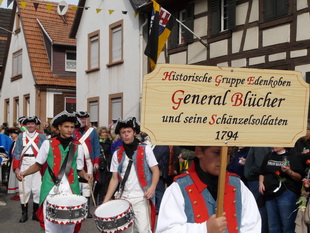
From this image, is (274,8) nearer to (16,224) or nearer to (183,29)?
(183,29)

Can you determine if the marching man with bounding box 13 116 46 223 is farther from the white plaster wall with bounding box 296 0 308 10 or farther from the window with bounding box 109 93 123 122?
the window with bounding box 109 93 123 122

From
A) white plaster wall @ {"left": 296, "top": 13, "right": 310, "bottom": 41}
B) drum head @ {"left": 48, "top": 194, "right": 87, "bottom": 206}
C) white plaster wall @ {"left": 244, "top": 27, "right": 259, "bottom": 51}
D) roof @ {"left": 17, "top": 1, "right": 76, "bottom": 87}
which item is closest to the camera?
drum head @ {"left": 48, "top": 194, "right": 87, "bottom": 206}

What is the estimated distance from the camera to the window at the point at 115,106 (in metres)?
19.7

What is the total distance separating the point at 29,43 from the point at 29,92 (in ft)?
8.57

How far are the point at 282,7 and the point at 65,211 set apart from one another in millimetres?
8634

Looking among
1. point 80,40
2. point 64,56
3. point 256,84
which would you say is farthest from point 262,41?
point 64,56

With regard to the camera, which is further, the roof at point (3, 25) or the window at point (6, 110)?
the roof at point (3, 25)

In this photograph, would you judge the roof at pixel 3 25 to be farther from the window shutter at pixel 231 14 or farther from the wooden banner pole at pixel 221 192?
the wooden banner pole at pixel 221 192

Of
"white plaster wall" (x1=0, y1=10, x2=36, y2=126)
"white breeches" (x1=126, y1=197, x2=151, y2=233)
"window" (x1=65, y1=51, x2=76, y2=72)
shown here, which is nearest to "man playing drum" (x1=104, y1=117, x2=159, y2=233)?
"white breeches" (x1=126, y1=197, x2=151, y2=233)

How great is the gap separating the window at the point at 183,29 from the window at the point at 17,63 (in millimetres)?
14281

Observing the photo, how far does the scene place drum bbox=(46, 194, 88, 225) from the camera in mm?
5660

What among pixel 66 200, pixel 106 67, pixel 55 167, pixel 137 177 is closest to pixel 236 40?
pixel 106 67

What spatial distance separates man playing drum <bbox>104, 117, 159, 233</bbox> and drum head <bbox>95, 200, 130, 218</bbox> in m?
0.34

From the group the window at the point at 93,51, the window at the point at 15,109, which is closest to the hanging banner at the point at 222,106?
the window at the point at 93,51
